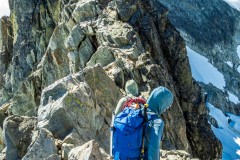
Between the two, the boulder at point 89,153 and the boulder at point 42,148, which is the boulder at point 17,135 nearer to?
the boulder at point 42,148

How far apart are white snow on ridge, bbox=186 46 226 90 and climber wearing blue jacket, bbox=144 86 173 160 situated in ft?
248

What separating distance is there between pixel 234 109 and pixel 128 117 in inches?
2803

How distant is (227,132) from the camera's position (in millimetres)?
65125

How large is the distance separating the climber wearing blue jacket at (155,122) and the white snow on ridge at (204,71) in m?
75.5

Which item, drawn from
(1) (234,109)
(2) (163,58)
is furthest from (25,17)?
(1) (234,109)

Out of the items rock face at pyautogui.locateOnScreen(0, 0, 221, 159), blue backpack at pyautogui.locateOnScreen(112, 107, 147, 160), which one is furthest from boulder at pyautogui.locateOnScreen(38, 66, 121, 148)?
blue backpack at pyautogui.locateOnScreen(112, 107, 147, 160)

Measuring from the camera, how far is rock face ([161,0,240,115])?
88.8 m

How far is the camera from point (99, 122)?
14000 millimetres

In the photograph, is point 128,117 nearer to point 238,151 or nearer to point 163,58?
point 163,58

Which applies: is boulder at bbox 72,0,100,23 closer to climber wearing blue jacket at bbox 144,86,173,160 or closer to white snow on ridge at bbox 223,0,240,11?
climber wearing blue jacket at bbox 144,86,173,160

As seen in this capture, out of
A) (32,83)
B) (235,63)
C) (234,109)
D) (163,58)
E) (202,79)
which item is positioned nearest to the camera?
(163,58)

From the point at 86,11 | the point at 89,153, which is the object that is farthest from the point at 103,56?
the point at 89,153

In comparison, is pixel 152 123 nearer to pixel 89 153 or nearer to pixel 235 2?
pixel 89 153

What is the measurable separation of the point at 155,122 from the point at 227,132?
60.9m
